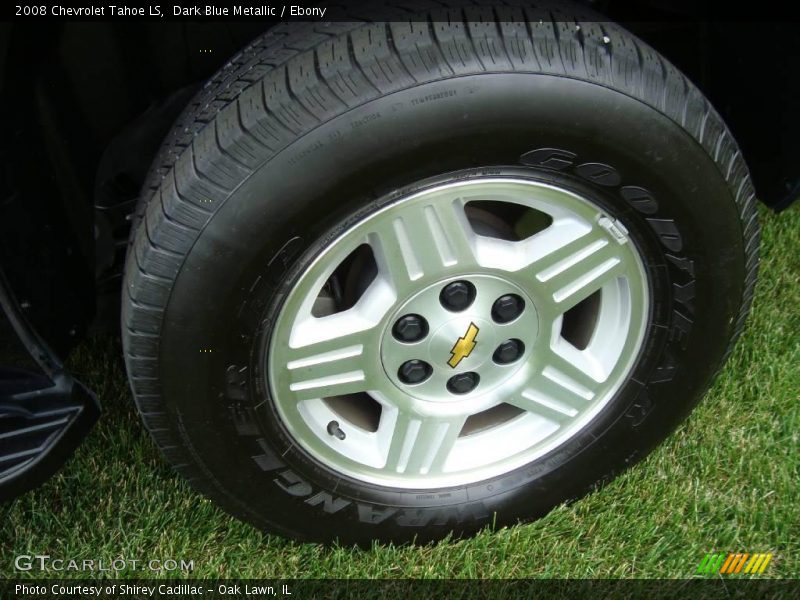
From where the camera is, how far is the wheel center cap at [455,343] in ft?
6.03

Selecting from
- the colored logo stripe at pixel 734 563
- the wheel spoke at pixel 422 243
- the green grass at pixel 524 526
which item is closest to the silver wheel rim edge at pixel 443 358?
the wheel spoke at pixel 422 243

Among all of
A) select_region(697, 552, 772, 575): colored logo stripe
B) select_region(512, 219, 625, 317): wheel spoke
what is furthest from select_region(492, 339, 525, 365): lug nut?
select_region(697, 552, 772, 575): colored logo stripe

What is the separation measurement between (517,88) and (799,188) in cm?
105

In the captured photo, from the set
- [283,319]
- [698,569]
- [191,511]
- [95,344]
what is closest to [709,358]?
[698,569]

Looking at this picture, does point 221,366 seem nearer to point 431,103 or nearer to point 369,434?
point 369,434

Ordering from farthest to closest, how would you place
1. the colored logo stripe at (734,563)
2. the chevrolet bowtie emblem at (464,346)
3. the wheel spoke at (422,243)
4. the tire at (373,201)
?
the colored logo stripe at (734,563) < the chevrolet bowtie emblem at (464,346) < the wheel spoke at (422,243) < the tire at (373,201)

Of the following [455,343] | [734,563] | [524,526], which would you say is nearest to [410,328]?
[455,343]

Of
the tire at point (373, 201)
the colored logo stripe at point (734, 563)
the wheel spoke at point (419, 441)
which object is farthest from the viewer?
the colored logo stripe at point (734, 563)

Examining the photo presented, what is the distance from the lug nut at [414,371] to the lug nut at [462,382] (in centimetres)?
7

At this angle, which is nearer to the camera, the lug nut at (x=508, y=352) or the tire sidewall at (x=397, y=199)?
the tire sidewall at (x=397, y=199)

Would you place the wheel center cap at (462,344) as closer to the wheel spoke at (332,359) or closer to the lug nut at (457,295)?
the lug nut at (457,295)

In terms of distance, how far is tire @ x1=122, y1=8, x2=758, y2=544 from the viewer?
154cm

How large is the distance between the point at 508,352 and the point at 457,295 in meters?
0.23

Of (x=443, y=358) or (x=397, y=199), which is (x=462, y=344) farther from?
(x=397, y=199)
